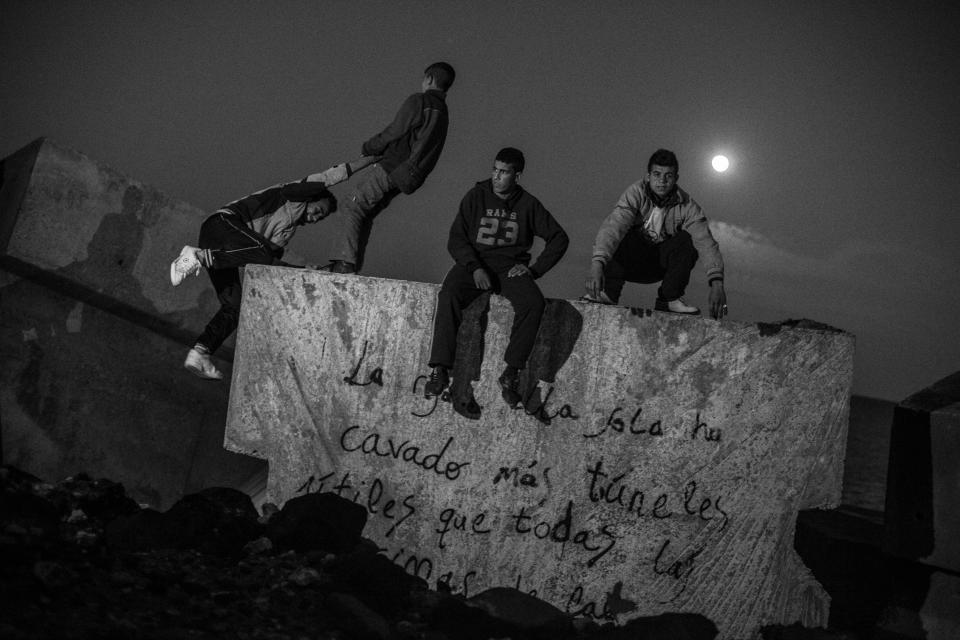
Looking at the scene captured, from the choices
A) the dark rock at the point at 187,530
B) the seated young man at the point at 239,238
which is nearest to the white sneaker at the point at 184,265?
the seated young man at the point at 239,238

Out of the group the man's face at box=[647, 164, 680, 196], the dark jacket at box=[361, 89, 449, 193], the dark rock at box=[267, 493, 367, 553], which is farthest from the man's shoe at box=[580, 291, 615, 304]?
the dark rock at box=[267, 493, 367, 553]

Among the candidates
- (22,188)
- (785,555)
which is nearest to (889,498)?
(785,555)

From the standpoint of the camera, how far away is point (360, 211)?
13.9 feet

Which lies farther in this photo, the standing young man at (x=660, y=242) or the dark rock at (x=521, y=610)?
the standing young man at (x=660, y=242)

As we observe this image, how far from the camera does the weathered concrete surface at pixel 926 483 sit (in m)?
2.91

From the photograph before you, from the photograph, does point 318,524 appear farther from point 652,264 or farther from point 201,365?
point 652,264

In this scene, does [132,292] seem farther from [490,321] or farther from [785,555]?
[785,555]

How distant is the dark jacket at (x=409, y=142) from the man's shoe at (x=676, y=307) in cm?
167

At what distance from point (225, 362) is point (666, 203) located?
11.5 feet

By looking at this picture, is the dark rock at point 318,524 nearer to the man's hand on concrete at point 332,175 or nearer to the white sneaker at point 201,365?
the white sneaker at point 201,365

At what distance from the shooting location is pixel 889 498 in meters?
3.08

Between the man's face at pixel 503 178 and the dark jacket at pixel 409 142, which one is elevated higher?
the dark jacket at pixel 409 142

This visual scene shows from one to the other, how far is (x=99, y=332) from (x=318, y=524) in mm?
2368

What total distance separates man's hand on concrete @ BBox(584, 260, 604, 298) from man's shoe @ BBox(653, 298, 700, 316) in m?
0.40
